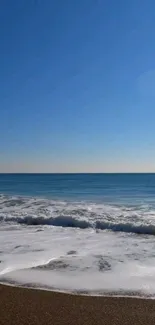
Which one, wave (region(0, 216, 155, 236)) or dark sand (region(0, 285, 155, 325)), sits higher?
dark sand (region(0, 285, 155, 325))

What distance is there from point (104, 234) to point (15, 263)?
435 centimetres

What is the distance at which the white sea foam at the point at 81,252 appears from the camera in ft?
17.0

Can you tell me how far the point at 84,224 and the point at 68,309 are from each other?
7636mm

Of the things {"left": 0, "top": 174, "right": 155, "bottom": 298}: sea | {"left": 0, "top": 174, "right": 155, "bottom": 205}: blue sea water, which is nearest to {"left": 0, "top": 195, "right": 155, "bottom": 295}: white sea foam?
{"left": 0, "top": 174, "right": 155, "bottom": 298}: sea

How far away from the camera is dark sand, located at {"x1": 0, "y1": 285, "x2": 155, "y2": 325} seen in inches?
149

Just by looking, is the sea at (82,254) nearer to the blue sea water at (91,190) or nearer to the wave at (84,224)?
the wave at (84,224)

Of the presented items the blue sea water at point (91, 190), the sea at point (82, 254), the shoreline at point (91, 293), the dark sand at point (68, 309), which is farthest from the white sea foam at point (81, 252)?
the blue sea water at point (91, 190)

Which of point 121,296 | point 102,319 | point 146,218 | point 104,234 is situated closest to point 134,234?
point 104,234

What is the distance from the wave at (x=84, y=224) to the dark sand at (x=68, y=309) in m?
6.10

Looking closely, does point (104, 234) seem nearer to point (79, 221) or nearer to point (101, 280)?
point (79, 221)

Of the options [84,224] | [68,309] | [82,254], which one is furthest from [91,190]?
[68,309]

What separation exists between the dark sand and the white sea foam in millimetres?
402

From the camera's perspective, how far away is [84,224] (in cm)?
1173

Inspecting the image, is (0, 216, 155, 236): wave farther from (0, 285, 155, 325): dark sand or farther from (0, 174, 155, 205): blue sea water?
(0, 174, 155, 205): blue sea water
